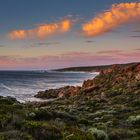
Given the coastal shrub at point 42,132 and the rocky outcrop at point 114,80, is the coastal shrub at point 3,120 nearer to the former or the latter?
the coastal shrub at point 42,132

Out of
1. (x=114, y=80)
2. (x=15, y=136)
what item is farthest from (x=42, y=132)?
(x=114, y=80)

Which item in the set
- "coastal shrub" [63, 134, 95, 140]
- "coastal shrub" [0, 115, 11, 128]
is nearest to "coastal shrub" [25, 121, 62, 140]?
"coastal shrub" [63, 134, 95, 140]

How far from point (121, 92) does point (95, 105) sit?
40.0ft

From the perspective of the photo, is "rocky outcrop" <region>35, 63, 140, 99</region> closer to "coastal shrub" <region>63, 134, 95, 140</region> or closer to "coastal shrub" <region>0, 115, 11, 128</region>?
"coastal shrub" <region>0, 115, 11, 128</region>

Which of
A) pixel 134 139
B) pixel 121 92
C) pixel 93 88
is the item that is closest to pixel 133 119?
pixel 134 139

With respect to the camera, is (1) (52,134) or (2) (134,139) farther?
(2) (134,139)

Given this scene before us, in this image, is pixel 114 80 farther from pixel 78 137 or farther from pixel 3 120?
pixel 78 137

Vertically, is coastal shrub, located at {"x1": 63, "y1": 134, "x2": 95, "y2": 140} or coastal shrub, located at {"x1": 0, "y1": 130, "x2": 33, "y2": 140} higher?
coastal shrub, located at {"x1": 0, "y1": 130, "x2": 33, "y2": 140}

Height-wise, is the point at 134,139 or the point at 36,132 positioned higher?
the point at 36,132

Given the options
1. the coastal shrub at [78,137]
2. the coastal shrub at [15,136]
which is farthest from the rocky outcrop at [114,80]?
the coastal shrub at [15,136]

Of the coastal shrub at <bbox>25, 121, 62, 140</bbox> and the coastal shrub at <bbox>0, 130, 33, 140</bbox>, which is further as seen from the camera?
the coastal shrub at <bbox>25, 121, 62, 140</bbox>

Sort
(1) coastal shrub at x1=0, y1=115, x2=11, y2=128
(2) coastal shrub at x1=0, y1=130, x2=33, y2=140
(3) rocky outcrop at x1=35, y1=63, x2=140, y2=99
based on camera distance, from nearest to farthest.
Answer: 1. (2) coastal shrub at x1=0, y1=130, x2=33, y2=140
2. (1) coastal shrub at x1=0, y1=115, x2=11, y2=128
3. (3) rocky outcrop at x1=35, y1=63, x2=140, y2=99

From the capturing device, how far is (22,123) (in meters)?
10.5

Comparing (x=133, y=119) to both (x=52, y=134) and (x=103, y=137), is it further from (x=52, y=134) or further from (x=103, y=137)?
(x=52, y=134)
